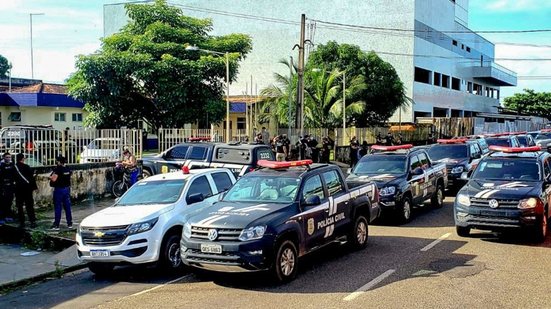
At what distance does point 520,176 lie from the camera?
12.6 metres

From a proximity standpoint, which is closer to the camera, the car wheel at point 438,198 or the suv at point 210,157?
the car wheel at point 438,198

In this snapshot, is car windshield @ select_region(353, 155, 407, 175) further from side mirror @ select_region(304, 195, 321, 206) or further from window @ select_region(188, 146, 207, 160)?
side mirror @ select_region(304, 195, 321, 206)

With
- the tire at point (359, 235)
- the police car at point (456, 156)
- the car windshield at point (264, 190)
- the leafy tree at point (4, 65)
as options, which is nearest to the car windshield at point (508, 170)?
the tire at point (359, 235)

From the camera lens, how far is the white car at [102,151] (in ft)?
63.2

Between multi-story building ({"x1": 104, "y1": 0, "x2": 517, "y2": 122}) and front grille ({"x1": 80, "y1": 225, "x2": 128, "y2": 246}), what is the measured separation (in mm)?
37775

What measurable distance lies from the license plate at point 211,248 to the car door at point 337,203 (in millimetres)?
2322

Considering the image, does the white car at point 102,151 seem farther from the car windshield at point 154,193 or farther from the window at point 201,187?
the window at point 201,187

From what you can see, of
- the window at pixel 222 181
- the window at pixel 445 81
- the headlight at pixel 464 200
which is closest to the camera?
the headlight at pixel 464 200

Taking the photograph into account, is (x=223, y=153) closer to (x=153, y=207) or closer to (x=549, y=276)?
(x=153, y=207)

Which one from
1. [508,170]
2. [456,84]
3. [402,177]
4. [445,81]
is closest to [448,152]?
[402,177]

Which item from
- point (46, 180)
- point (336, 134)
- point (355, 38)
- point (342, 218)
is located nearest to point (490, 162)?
point (342, 218)

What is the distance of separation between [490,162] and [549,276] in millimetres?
4695

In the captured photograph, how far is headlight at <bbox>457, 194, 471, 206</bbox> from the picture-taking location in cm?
1174

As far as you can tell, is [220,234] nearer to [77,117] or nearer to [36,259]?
[36,259]
